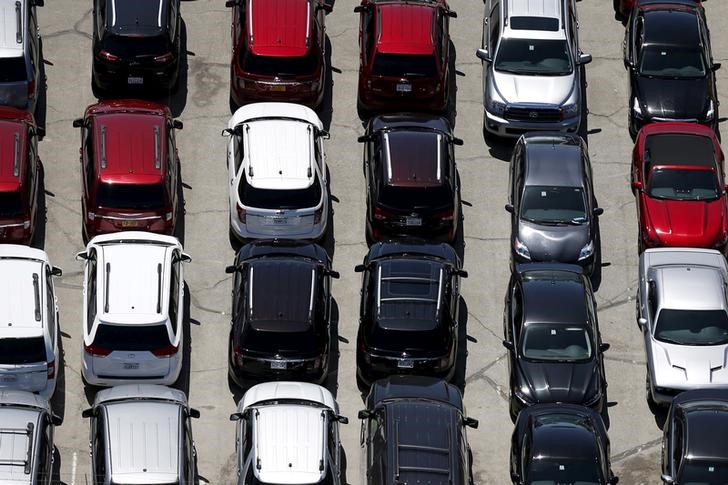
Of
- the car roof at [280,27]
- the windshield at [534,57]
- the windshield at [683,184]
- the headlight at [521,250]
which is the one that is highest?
the car roof at [280,27]

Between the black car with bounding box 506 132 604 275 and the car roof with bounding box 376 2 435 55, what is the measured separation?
2.86m

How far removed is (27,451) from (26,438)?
0.80 feet

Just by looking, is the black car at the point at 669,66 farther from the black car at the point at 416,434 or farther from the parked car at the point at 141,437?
the parked car at the point at 141,437

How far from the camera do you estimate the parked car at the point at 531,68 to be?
4166 centimetres

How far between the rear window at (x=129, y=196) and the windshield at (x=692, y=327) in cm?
880

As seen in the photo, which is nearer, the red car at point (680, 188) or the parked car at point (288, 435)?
the parked car at point (288, 435)

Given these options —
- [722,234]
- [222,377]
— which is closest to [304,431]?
[222,377]

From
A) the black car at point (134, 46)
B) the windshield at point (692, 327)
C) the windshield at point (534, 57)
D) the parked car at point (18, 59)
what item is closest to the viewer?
the windshield at point (692, 327)

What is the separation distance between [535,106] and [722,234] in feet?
14.1

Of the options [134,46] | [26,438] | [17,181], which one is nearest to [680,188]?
[134,46]

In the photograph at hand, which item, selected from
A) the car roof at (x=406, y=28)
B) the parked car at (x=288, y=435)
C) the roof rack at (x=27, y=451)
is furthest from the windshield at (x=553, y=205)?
the roof rack at (x=27, y=451)

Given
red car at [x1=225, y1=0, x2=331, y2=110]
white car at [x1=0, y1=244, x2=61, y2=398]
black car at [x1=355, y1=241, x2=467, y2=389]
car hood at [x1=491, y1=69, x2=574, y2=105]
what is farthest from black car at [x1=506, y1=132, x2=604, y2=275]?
white car at [x1=0, y1=244, x2=61, y2=398]

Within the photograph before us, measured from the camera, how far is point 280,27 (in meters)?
41.9

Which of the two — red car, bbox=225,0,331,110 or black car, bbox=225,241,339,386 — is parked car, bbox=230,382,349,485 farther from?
red car, bbox=225,0,331,110
